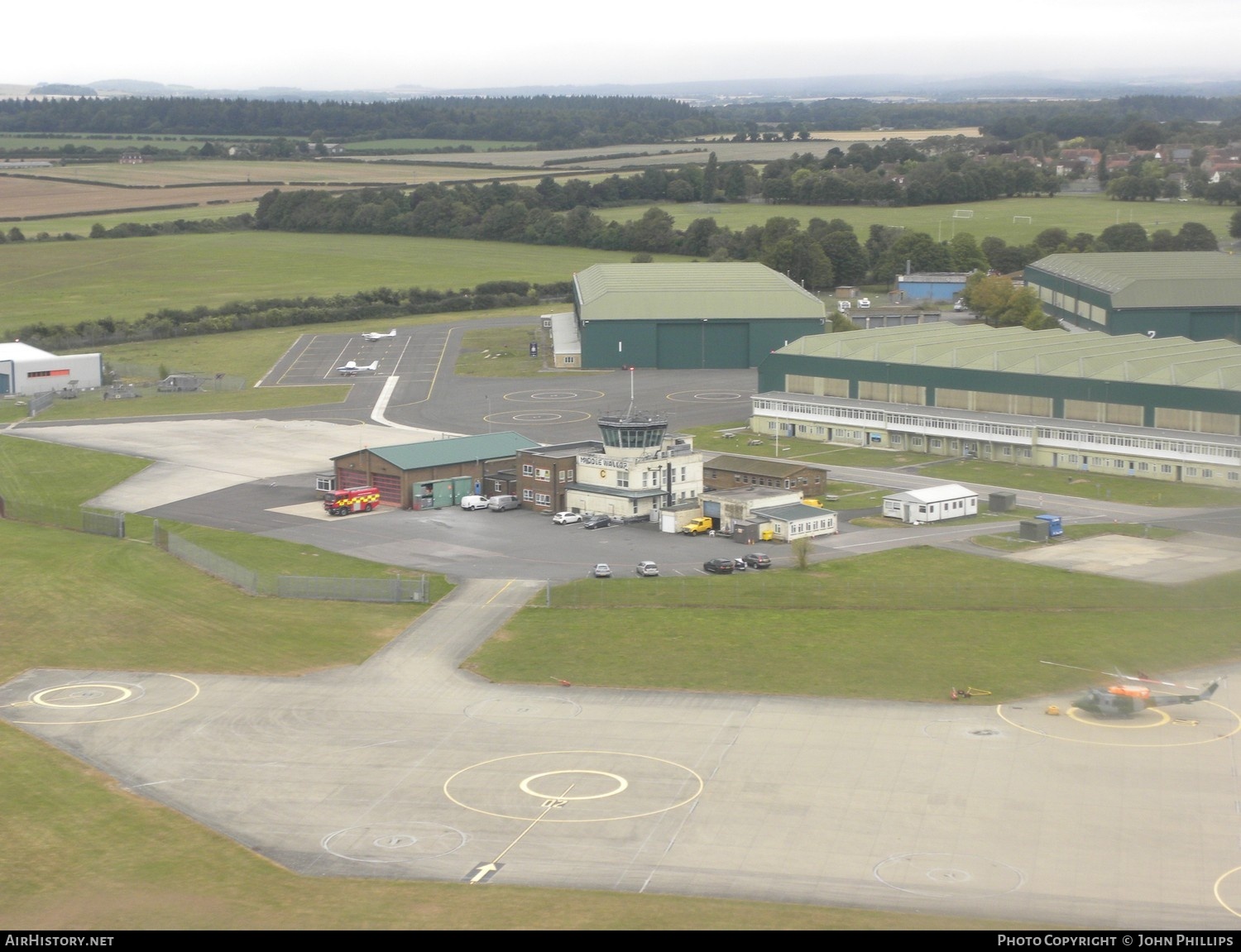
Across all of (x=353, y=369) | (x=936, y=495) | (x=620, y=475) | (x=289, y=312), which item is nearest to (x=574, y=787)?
(x=620, y=475)

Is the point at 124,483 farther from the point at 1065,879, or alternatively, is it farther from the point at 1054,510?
the point at 1065,879

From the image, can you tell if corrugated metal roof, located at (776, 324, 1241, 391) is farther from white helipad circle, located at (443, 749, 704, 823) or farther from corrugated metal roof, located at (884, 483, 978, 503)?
white helipad circle, located at (443, 749, 704, 823)

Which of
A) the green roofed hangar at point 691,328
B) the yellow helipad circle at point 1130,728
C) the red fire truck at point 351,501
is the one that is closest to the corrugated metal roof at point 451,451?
the red fire truck at point 351,501

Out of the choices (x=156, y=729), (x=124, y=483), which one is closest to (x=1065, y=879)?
(x=156, y=729)

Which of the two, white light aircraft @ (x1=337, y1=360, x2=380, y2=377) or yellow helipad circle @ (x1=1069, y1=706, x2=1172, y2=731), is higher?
white light aircraft @ (x1=337, y1=360, x2=380, y2=377)

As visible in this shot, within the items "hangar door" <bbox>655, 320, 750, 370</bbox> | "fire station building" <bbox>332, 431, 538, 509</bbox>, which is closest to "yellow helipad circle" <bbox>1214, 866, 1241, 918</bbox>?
"fire station building" <bbox>332, 431, 538, 509</bbox>
